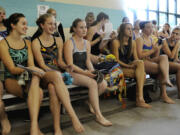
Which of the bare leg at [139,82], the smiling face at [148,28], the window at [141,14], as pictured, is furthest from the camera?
the window at [141,14]

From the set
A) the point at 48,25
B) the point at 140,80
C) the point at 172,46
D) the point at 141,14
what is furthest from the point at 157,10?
the point at 48,25

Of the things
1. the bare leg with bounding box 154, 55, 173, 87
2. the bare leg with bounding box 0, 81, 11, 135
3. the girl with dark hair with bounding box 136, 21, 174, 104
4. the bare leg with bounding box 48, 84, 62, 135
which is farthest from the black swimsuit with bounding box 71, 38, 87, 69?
the bare leg with bounding box 154, 55, 173, 87

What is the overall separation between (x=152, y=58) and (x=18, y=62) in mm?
2159

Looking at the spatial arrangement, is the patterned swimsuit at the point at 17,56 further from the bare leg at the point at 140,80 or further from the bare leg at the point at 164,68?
the bare leg at the point at 164,68

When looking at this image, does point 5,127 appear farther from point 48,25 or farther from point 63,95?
point 48,25

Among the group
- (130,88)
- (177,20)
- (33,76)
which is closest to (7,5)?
(33,76)

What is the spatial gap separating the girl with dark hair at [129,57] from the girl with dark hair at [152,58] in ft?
0.63

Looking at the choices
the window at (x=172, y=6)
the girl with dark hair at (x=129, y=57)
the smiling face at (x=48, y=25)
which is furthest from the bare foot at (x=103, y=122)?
the window at (x=172, y=6)

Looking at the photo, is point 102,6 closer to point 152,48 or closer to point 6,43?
point 152,48

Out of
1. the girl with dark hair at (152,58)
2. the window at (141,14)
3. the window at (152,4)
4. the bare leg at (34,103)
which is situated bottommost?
the bare leg at (34,103)

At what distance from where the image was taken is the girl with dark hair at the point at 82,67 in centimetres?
232

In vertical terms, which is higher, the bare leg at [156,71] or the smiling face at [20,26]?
the smiling face at [20,26]

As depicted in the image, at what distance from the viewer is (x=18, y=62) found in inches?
86.5

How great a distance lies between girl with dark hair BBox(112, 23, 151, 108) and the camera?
290 cm
